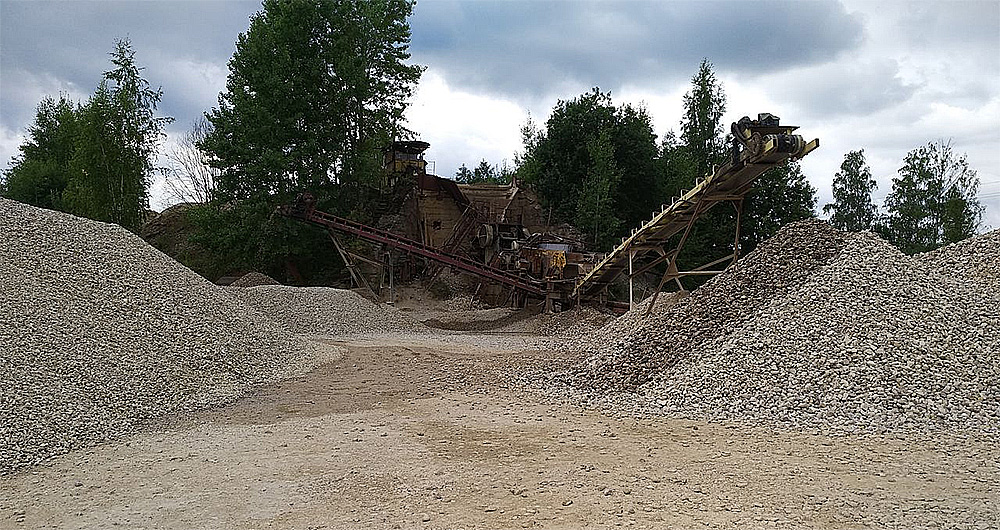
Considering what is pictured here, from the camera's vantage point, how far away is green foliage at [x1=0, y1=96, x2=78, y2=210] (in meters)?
27.5

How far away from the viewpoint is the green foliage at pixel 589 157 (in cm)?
2659

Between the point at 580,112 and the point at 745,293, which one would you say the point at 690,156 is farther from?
the point at 745,293

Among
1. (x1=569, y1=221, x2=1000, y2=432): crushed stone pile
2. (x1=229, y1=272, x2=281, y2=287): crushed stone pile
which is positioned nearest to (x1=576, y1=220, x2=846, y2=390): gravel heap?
(x1=569, y1=221, x2=1000, y2=432): crushed stone pile

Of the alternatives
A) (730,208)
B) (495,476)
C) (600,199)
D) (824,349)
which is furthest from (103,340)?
(730,208)

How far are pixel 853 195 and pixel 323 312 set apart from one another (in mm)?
24005

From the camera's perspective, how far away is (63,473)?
493cm

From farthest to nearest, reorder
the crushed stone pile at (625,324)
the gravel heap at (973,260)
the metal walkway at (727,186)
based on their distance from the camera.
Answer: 1. the crushed stone pile at (625,324)
2. the metal walkway at (727,186)
3. the gravel heap at (973,260)

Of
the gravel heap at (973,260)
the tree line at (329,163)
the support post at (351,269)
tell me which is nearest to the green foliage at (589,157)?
the tree line at (329,163)

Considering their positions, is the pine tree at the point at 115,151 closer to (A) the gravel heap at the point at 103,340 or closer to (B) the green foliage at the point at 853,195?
(A) the gravel heap at the point at 103,340

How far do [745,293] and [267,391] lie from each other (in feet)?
18.4

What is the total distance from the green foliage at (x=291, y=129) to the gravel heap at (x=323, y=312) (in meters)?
5.59

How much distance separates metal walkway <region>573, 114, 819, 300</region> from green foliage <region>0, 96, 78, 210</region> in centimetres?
2077

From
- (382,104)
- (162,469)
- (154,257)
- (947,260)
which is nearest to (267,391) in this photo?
(162,469)

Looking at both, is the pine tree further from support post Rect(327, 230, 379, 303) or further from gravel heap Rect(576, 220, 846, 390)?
gravel heap Rect(576, 220, 846, 390)
